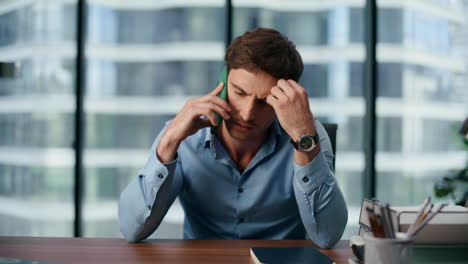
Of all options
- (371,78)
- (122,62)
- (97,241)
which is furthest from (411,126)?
(97,241)

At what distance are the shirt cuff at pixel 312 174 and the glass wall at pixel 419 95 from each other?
230 centimetres

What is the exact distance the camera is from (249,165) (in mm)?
1577

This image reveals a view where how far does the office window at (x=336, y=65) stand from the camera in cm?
351

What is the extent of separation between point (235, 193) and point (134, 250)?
412 mm

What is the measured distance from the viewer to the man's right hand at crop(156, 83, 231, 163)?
4.62 feet

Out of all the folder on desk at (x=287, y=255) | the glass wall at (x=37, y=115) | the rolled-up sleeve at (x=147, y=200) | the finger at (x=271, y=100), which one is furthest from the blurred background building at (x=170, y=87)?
the folder on desk at (x=287, y=255)

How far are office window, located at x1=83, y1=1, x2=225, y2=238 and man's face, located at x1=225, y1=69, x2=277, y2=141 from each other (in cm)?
198

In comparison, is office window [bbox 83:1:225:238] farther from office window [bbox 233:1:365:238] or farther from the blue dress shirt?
the blue dress shirt

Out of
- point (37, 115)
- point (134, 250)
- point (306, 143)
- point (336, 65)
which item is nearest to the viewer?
point (134, 250)

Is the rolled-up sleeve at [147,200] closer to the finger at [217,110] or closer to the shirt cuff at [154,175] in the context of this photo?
the shirt cuff at [154,175]

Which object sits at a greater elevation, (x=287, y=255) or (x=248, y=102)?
(x=248, y=102)

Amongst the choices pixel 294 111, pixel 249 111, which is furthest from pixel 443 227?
pixel 249 111

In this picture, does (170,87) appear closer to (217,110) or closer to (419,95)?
(419,95)

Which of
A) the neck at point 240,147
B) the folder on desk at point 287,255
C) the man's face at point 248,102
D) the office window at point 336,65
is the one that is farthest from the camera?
the office window at point 336,65
